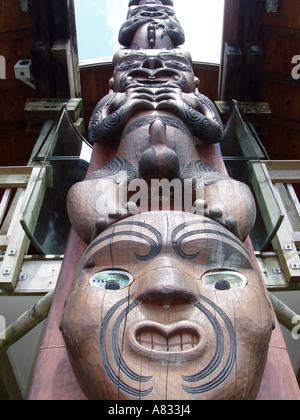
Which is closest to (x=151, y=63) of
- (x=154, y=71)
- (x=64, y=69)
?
(x=154, y=71)

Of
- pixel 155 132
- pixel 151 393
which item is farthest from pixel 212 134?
pixel 151 393

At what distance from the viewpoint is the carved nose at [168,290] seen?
1702mm

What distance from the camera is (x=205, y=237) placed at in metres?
2.03

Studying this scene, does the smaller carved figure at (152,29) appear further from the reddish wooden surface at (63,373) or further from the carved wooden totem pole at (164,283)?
the reddish wooden surface at (63,373)

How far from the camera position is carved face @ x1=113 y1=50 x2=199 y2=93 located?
149 inches

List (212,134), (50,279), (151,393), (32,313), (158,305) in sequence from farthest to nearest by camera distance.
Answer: (50,279) → (212,134) → (32,313) → (158,305) → (151,393)

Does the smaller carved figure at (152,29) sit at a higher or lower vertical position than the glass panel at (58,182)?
higher

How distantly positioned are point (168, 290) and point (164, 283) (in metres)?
0.03

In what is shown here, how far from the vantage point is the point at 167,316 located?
66.4 inches

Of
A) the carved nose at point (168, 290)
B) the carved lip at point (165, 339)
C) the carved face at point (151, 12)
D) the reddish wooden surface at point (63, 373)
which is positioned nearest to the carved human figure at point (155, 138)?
the reddish wooden surface at point (63, 373)

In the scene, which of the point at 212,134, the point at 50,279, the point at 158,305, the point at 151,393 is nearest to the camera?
the point at 151,393

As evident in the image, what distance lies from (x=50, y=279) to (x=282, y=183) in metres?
2.60

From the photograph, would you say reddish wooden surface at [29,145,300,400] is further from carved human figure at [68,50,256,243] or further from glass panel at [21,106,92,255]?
glass panel at [21,106,92,255]
